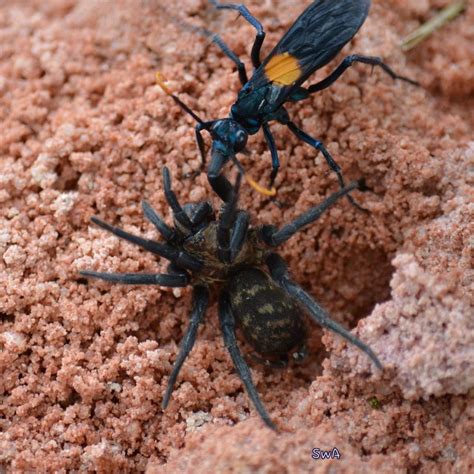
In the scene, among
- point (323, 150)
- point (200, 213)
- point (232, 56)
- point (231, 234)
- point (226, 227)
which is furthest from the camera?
point (232, 56)

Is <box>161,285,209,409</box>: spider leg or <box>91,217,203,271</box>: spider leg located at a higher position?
<box>91,217,203,271</box>: spider leg

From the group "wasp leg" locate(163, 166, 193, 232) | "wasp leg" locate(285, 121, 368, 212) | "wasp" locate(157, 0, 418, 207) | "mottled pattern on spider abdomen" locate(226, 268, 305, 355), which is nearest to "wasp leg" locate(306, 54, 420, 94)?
"wasp" locate(157, 0, 418, 207)

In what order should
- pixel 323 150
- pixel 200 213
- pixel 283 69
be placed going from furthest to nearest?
pixel 283 69 < pixel 323 150 < pixel 200 213

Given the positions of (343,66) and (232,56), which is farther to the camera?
(232,56)

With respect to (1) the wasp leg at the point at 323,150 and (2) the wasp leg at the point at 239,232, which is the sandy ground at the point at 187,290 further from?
(2) the wasp leg at the point at 239,232

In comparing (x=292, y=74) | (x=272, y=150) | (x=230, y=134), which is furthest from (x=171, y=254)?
(x=292, y=74)

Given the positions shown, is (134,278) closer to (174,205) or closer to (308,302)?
(174,205)

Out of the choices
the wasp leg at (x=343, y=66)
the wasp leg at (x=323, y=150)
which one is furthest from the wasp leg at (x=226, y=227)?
the wasp leg at (x=343, y=66)

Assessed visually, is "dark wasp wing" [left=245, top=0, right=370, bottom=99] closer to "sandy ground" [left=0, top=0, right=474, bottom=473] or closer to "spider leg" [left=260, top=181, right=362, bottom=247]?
"sandy ground" [left=0, top=0, right=474, bottom=473]
